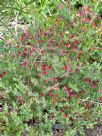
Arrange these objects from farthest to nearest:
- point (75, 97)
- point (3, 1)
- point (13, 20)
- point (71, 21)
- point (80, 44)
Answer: point (13, 20) < point (3, 1) < point (71, 21) < point (80, 44) < point (75, 97)

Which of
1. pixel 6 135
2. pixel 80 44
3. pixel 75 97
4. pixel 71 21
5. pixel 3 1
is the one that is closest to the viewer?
pixel 6 135

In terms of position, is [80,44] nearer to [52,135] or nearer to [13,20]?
[52,135]

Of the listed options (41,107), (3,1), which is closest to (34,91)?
(41,107)

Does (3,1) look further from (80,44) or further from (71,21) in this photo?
(80,44)

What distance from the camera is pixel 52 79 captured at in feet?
8.11

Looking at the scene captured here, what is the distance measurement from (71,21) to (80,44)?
31cm

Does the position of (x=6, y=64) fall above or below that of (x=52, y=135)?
above

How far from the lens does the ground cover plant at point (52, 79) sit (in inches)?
96.0

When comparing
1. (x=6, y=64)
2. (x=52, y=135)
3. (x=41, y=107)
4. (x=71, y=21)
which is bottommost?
(x=52, y=135)

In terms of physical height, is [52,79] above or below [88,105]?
above

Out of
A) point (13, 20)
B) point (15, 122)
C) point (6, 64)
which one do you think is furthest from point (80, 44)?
point (13, 20)

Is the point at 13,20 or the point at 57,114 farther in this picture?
the point at 13,20

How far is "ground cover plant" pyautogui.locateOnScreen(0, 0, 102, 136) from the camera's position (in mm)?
2439

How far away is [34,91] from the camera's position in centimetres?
259
